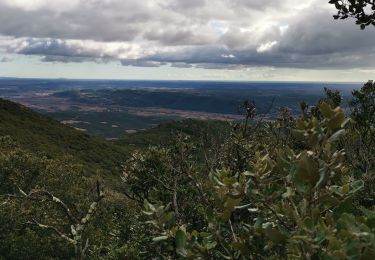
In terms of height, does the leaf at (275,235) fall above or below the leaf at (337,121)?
below

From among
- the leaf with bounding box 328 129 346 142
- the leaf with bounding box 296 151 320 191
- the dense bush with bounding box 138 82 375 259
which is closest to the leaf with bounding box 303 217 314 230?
the dense bush with bounding box 138 82 375 259

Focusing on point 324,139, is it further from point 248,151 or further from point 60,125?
point 60,125

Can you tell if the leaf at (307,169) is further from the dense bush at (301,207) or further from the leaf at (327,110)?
the leaf at (327,110)

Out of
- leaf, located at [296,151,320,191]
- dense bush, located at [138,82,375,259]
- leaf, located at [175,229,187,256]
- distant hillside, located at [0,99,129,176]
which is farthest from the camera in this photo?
distant hillside, located at [0,99,129,176]

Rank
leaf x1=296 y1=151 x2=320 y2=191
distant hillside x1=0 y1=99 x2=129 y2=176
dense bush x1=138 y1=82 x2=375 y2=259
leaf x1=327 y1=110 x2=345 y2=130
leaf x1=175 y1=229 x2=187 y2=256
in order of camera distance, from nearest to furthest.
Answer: dense bush x1=138 y1=82 x2=375 y2=259 → leaf x1=296 y1=151 x2=320 y2=191 → leaf x1=327 y1=110 x2=345 y2=130 → leaf x1=175 y1=229 x2=187 y2=256 → distant hillside x1=0 y1=99 x2=129 y2=176

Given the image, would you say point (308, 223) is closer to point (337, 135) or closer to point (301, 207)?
point (301, 207)

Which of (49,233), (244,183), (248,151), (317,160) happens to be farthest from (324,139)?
(49,233)

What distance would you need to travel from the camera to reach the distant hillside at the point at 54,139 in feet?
401

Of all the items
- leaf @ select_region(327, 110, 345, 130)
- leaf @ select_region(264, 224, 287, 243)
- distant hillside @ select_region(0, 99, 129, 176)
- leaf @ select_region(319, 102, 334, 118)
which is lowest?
distant hillside @ select_region(0, 99, 129, 176)

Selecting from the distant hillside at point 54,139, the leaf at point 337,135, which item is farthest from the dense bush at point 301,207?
the distant hillside at point 54,139

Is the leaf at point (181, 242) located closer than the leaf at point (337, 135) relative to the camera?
No

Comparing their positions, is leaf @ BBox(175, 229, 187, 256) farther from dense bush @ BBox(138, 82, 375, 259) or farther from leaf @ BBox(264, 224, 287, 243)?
leaf @ BBox(264, 224, 287, 243)

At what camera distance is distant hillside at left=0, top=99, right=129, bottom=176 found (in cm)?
12219

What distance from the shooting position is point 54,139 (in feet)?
464
